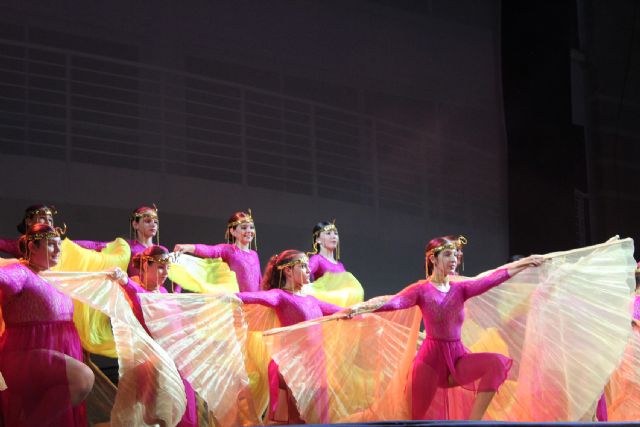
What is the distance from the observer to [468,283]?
505cm

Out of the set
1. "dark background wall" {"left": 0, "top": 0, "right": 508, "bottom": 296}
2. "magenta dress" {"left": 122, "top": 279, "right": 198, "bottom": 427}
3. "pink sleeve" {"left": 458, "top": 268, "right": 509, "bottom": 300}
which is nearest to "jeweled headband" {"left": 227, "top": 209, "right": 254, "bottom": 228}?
"dark background wall" {"left": 0, "top": 0, "right": 508, "bottom": 296}

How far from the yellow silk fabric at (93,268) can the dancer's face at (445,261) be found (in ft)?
5.80

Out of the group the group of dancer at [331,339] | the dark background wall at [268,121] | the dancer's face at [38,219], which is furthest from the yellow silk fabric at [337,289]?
the dancer's face at [38,219]

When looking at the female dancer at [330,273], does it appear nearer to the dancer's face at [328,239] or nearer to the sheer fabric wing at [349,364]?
the dancer's face at [328,239]

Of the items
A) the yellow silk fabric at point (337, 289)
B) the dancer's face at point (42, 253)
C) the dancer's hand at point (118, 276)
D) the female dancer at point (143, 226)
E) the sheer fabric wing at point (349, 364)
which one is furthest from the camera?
the female dancer at point (143, 226)

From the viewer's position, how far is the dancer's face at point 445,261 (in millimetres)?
5129

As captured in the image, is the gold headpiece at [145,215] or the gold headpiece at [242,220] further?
the gold headpiece at [242,220]

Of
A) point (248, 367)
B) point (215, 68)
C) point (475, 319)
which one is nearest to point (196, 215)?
point (215, 68)

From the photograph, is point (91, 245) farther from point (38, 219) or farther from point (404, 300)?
point (404, 300)

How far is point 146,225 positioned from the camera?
237 inches

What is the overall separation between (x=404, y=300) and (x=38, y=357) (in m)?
1.85

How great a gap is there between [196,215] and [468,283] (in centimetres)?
228

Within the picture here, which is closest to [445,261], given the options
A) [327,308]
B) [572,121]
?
[327,308]

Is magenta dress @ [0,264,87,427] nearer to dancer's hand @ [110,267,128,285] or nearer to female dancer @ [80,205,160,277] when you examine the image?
dancer's hand @ [110,267,128,285]
